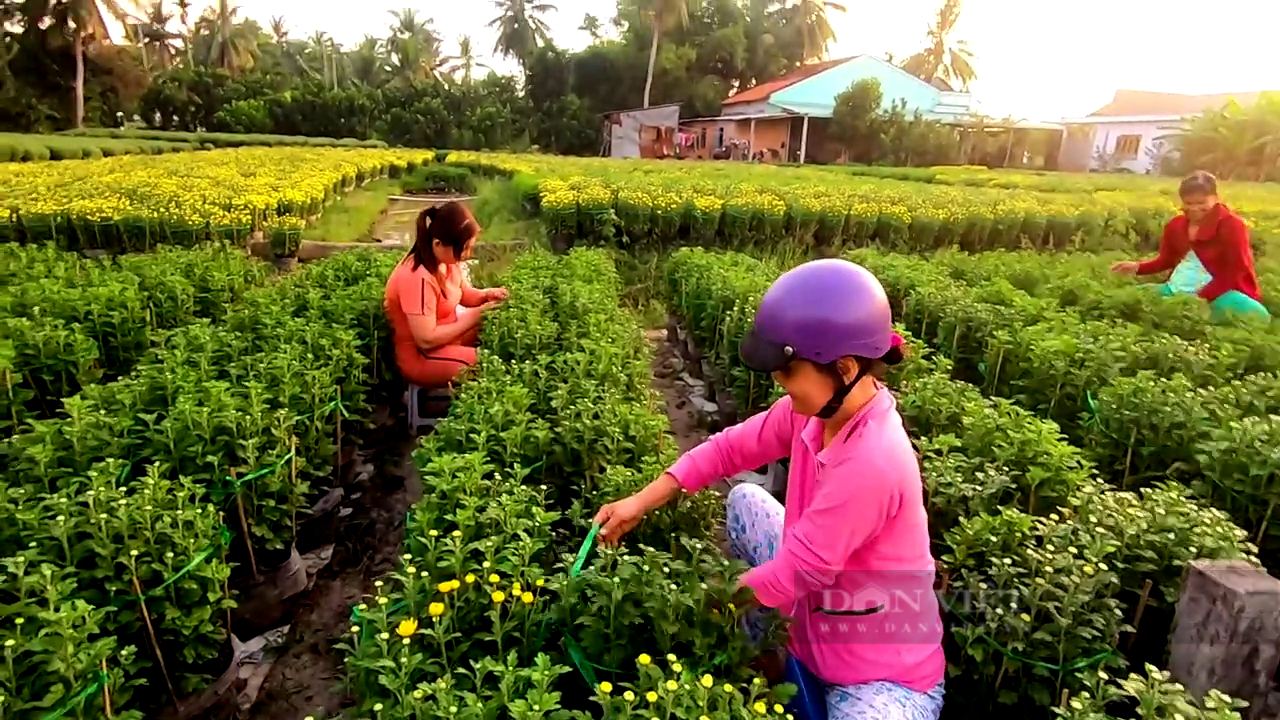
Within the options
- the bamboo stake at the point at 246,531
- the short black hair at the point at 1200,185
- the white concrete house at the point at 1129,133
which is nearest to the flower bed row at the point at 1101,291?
the short black hair at the point at 1200,185

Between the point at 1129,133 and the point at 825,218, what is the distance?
43.4 metres

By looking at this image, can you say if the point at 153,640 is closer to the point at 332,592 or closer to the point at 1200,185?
the point at 332,592

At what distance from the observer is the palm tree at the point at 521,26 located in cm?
5462

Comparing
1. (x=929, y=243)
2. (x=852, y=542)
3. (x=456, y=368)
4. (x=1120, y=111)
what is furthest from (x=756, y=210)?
(x=1120, y=111)

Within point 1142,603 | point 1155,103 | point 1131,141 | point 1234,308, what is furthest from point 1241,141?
point 1142,603

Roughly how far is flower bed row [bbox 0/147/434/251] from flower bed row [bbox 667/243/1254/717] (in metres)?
9.48

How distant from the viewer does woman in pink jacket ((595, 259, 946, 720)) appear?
2.36m

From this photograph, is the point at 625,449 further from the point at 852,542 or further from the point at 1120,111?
the point at 1120,111

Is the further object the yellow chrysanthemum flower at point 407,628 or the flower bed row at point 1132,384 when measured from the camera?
the flower bed row at point 1132,384

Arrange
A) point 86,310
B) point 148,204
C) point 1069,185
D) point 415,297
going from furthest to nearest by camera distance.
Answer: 1. point 1069,185
2. point 148,204
3. point 86,310
4. point 415,297

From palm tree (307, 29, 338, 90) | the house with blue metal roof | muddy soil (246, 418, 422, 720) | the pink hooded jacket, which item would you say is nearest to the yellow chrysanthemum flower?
the pink hooded jacket

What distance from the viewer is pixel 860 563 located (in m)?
2.54

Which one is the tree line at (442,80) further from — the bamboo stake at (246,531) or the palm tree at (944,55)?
the bamboo stake at (246,531)

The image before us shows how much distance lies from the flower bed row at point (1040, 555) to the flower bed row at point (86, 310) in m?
4.76
